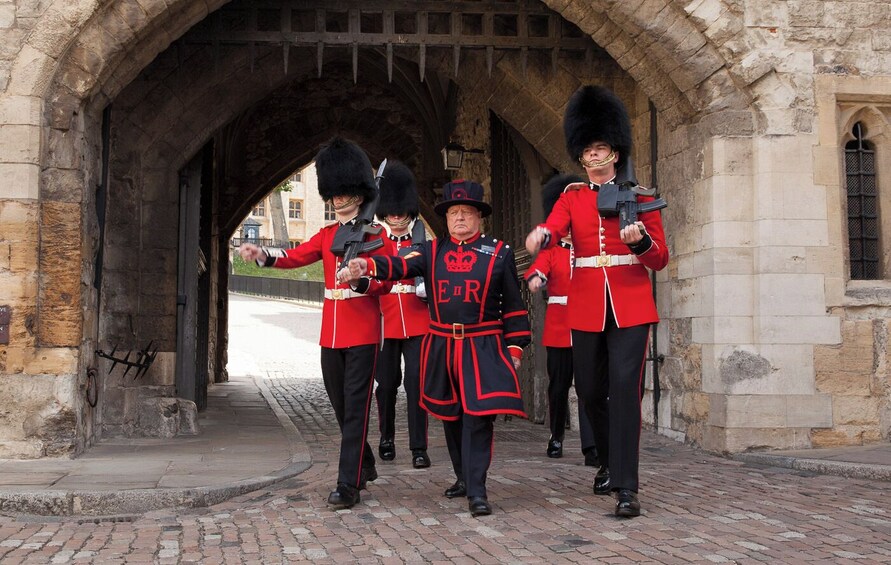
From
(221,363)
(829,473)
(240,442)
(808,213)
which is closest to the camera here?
(829,473)

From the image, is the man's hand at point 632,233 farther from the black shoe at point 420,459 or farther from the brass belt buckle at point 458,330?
the black shoe at point 420,459

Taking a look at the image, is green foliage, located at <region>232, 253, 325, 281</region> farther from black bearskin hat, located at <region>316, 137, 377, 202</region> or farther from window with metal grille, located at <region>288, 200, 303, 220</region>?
black bearskin hat, located at <region>316, 137, 377, 202</region>

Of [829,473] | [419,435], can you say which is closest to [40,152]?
[419,435]

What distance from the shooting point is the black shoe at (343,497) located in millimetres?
5113

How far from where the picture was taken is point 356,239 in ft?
17.3

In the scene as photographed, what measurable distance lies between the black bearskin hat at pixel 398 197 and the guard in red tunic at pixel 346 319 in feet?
5.73

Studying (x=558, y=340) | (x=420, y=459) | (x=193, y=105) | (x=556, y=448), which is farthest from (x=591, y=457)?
(x=193, y=105)

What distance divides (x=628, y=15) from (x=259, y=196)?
1167 centimetres

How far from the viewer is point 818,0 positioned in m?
7.34

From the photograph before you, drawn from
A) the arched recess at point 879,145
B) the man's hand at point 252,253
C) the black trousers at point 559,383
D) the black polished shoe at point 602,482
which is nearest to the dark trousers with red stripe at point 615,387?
the black polished shoe at point 602,482

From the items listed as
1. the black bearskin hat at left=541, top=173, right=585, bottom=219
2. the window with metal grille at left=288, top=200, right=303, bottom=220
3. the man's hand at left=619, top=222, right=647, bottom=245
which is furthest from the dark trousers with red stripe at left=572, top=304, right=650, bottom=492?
the window with metal grille at left=288, top=200, right=303, bottom=220

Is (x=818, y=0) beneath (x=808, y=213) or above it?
above

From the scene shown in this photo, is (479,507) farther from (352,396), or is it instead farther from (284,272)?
(284,272)

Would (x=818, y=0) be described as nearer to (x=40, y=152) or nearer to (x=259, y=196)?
(x=40, y=152)
